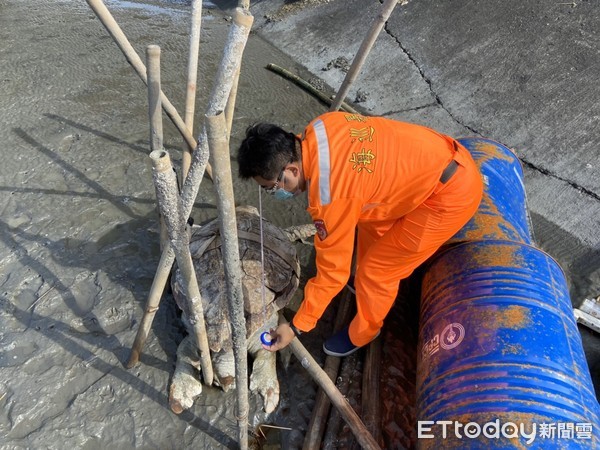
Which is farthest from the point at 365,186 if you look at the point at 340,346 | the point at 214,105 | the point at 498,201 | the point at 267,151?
the point at 340,346

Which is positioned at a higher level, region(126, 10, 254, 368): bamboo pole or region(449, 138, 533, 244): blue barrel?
region(449, 138, 533, 244): blue barrel

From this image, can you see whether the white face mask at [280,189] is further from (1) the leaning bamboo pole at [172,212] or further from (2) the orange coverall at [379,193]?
(1) the leaning bamboo pole at [172,212]

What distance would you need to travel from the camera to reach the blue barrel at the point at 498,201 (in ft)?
10.2

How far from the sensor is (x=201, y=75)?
6.20 m

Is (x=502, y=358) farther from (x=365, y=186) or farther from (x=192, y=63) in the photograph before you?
(x=192, y=63)

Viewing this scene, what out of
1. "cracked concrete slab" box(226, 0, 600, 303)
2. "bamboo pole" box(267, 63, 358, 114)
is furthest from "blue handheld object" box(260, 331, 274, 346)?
"bamboo pole" box(267, 63, 358, 114)

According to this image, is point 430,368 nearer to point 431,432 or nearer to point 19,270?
point 431,432

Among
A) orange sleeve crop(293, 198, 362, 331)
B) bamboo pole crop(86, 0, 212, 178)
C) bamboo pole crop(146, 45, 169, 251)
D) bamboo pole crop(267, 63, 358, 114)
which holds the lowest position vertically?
orange sleeve crop(293, 198, 362, 331)

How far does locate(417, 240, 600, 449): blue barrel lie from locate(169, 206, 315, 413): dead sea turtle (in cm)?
106

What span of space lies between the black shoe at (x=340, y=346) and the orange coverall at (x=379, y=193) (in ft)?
2.02

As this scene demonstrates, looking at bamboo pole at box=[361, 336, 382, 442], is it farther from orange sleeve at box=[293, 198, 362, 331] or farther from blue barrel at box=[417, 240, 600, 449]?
orange sleeve at box=[293, 198, 362, 331]

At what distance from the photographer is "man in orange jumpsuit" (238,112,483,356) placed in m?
2.47

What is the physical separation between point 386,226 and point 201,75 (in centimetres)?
409

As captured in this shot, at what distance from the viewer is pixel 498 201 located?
11.0ft
